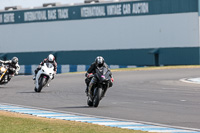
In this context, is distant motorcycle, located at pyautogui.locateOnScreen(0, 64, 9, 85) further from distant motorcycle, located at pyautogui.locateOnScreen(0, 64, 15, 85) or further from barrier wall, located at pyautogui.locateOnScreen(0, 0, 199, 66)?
barrier wall, located at pyautogui.locateOnScreen(0, 0, 199, 66)

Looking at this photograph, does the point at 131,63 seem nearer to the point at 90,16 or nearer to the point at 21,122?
the point at 90,16

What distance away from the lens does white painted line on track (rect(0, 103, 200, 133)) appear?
13242 millimetres

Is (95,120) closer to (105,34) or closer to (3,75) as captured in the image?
(3,75)

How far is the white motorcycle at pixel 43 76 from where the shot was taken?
1030 inches

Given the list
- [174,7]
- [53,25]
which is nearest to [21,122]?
[174,7]

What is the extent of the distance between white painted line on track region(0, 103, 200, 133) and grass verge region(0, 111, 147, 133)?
504mm

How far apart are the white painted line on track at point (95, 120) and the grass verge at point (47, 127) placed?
1.65 ft

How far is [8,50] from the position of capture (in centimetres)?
6956

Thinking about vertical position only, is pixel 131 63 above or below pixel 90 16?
below

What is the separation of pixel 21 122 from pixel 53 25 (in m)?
51.7

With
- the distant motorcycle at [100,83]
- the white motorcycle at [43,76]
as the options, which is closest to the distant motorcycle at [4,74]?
the white motorcycle at [43,76]

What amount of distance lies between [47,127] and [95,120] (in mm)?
1982

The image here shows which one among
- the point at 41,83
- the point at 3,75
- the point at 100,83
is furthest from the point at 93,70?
the point at 3,75

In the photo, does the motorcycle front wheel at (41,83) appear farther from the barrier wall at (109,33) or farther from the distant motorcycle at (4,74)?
the barrier wall at (109,33)
